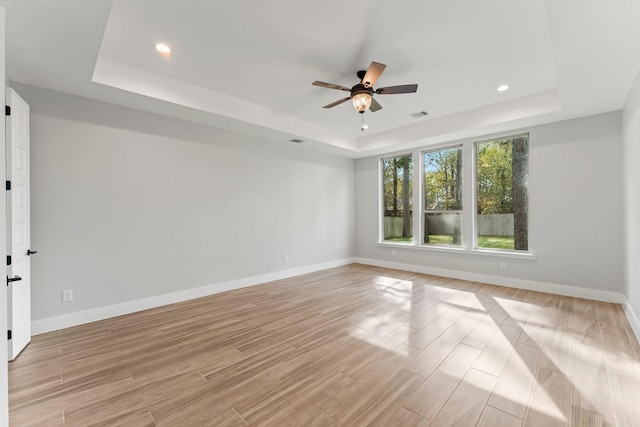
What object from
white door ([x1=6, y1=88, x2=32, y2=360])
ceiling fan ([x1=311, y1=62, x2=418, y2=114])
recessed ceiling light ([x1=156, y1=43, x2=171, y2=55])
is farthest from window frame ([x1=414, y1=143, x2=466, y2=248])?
white door ([x1=6, y1=88, x2=32, y2=360])

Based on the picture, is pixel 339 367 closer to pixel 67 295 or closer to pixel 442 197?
pixel 67 295

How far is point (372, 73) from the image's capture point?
2887 millimetres

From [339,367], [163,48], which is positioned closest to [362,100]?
[163,48]

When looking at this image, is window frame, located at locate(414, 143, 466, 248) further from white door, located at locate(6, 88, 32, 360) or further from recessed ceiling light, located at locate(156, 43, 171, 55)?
white door, located at locate(6, 88, 32, 360)

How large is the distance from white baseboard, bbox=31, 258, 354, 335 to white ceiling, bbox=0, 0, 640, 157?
2.58m

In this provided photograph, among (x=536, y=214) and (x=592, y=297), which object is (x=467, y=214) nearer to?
(x=536, y=214)

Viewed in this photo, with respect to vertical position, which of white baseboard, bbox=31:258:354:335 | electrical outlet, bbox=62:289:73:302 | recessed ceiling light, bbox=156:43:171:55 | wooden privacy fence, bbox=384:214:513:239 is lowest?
white baseboard, bbox=31:258:354:335

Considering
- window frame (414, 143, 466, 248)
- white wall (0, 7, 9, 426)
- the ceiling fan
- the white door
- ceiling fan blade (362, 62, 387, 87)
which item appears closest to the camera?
white wall (0, 7, 9, 426)

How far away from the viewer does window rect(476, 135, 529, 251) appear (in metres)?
4.70

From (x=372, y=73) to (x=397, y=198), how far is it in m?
3.90

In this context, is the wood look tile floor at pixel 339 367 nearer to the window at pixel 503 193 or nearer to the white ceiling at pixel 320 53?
the window at pixel 503 193

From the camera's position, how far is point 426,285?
481cm

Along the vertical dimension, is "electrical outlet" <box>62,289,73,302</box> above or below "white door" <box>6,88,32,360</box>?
below

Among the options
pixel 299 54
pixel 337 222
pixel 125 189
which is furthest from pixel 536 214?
pixel 125 189
